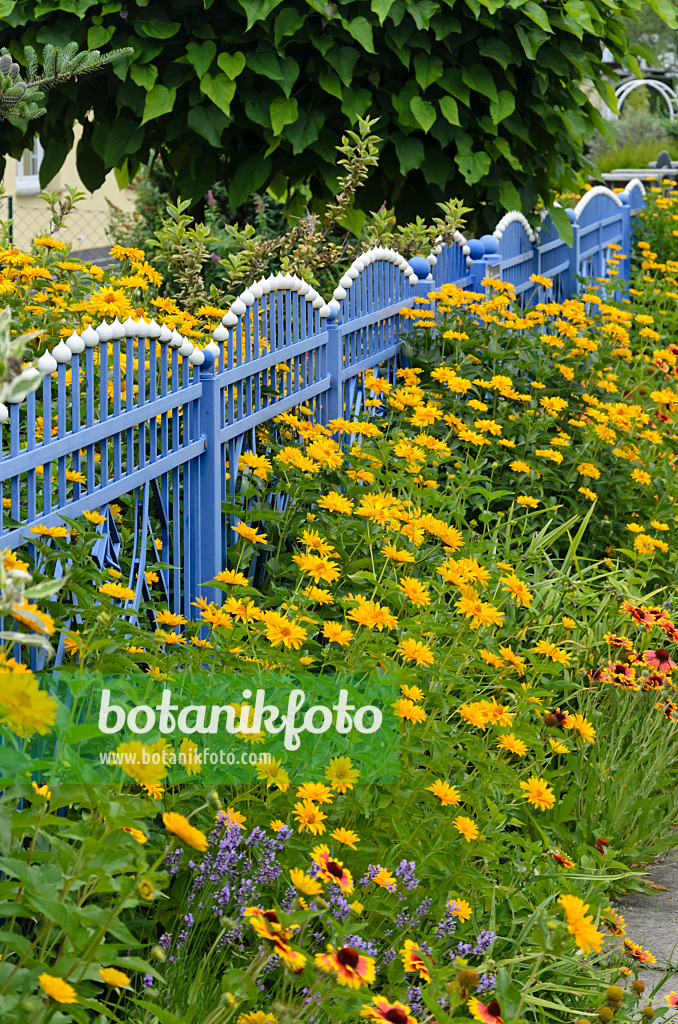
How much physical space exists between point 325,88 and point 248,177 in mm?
714

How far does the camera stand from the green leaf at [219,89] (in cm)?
552

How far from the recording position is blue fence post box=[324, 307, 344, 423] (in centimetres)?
412

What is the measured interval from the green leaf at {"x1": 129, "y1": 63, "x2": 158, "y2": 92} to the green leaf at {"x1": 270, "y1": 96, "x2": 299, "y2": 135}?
0.61 m

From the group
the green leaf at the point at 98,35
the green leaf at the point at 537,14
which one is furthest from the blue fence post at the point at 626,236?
the green leaf at the point at 98,35

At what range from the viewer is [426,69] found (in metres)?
5.75

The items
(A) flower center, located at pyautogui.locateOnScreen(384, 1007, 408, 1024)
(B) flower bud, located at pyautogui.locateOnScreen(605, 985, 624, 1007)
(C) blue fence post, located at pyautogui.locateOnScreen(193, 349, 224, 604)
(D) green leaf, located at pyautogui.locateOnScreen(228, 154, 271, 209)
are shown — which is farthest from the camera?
(D) green leaf, located at pyautogui.locateOnScreen(228, 154, 271, 209)

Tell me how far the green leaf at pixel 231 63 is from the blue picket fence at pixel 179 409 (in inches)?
56.7

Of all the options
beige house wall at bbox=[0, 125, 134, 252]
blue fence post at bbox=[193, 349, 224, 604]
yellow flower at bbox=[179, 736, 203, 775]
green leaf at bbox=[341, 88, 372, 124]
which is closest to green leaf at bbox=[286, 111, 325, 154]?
green leaf at bbox=[341, 88, 372, 124]

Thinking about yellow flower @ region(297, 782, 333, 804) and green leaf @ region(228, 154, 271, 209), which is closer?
yellow flower @ region(297, 782, 333, 804)

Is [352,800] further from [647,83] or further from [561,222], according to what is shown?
[647,83]

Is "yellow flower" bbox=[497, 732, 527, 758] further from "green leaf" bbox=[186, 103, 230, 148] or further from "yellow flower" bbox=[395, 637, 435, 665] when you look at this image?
"green leaf" bbox=[186, 103, 230, 148]

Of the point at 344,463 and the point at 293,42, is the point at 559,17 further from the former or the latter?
the point at 344,463

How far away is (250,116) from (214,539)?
3.32 metres

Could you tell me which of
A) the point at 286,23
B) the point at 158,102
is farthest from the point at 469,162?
the point at 158,102
